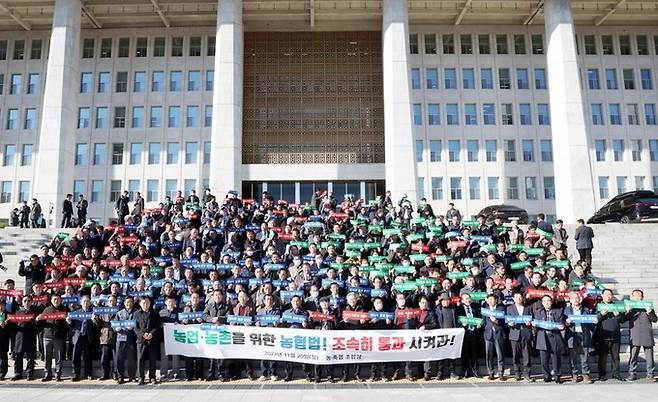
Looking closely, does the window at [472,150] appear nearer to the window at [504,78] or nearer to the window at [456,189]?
the window at [456,189]

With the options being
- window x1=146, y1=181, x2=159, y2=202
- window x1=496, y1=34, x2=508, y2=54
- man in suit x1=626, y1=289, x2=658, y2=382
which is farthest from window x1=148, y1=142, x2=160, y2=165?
man in suit x1=626, y1=289, x2=658, y2=382

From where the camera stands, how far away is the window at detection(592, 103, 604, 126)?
1602 inches

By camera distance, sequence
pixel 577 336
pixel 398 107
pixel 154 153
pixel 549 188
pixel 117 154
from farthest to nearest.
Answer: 1. pixel 117 154
2. pixel 154 153
3. pixel 549 188
4. pixel 398 107
5. pixel 577 336

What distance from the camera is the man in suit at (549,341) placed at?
10.3m

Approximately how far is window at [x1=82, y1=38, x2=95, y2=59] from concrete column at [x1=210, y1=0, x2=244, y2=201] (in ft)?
47.3

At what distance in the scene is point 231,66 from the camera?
31922mm

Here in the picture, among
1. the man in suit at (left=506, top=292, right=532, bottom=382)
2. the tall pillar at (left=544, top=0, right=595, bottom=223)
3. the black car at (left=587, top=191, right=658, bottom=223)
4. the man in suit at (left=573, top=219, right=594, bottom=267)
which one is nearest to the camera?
the man in suit at (left=506, top=292, right=532, bottom=382)

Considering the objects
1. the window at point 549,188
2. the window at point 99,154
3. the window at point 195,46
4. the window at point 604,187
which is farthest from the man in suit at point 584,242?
the window at point 99,154

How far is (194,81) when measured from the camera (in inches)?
1604

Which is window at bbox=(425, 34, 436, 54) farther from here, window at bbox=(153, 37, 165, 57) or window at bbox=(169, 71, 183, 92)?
window at bbox=(153, 37, 165, 57)

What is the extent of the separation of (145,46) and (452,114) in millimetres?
24186

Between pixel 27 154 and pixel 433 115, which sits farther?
pixel 433 115

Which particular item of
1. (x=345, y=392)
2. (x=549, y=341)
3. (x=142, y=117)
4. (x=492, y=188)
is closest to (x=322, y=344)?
(x=345, y=392)

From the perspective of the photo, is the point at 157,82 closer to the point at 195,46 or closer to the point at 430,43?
the point at 195,46
